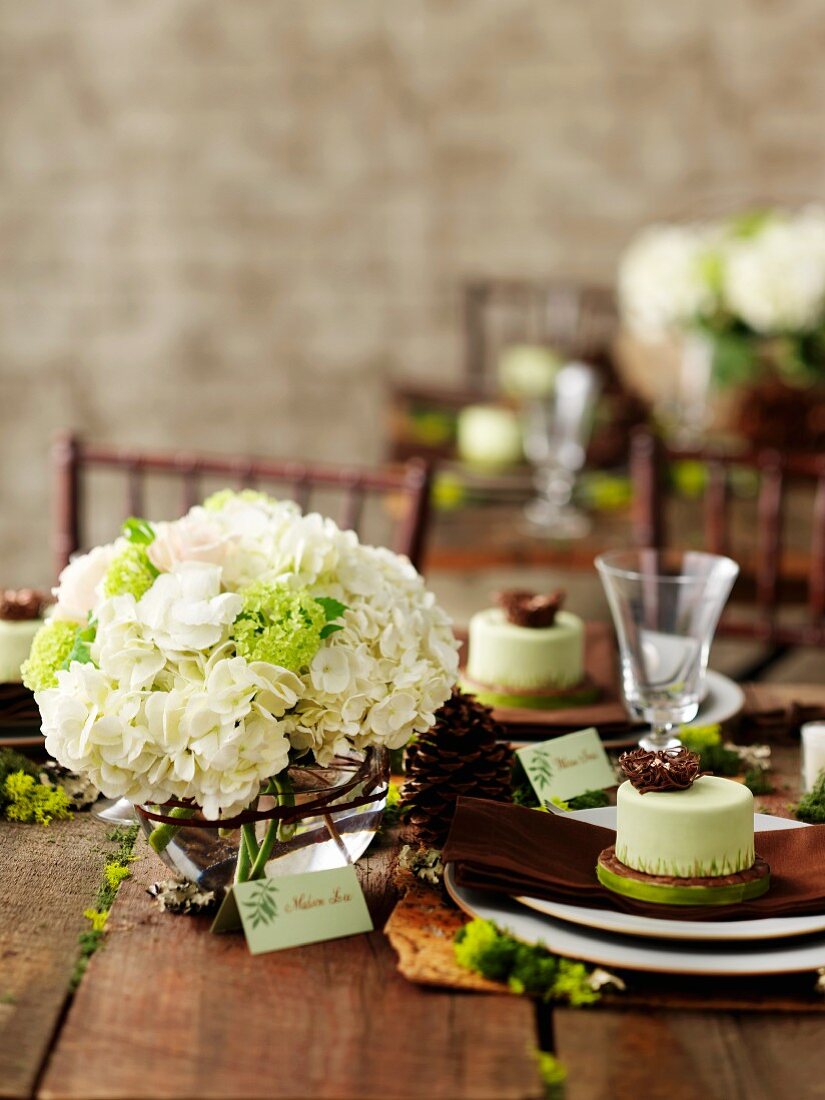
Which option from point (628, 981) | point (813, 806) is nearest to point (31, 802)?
point (628, 981)

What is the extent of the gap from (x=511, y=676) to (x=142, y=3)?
12.0 ft

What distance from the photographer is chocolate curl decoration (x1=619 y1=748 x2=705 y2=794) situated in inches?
34.4

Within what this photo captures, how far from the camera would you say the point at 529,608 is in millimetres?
1279

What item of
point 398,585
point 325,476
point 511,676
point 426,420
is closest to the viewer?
point 398,585

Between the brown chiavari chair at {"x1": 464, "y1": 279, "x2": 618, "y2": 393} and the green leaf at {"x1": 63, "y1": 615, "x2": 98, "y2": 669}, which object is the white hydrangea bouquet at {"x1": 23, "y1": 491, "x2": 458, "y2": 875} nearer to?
the green leaf at {"x1": 63, "y1": 615, "x2": 98, "y2": 669}

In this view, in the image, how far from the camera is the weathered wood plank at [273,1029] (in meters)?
0.70

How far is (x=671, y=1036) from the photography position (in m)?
0.76

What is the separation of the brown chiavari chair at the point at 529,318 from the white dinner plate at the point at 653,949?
10.3 ft

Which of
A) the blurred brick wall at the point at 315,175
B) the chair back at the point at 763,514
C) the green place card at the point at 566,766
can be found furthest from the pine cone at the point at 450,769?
the blurred brick wall at the point at 315,175

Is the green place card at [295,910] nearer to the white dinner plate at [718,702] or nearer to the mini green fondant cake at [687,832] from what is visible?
the mini green fondant cake at [687,832]

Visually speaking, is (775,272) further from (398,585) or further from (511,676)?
(398,585)

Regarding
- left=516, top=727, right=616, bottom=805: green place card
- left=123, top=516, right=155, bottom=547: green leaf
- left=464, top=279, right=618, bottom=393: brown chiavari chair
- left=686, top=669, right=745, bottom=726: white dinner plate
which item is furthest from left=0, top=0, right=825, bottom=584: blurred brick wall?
left=123, top=516, right=155, bottom=547: green leaf

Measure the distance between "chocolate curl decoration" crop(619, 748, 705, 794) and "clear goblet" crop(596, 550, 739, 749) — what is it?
24 cm

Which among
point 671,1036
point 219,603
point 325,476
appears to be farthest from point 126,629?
point 325,476
